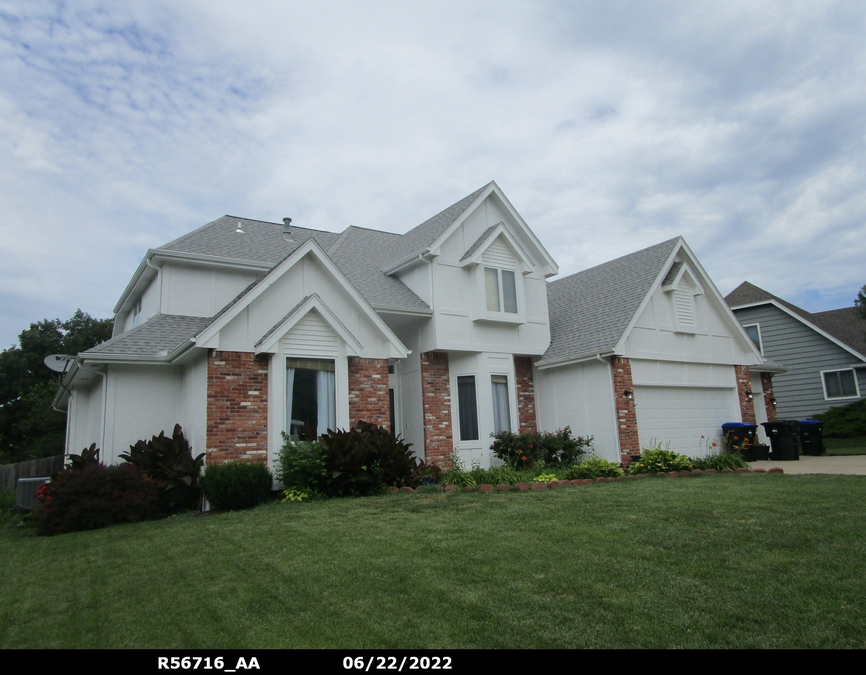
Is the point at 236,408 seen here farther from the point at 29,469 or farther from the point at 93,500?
the point at 29,469

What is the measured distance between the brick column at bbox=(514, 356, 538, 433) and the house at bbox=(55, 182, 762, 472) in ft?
0.16

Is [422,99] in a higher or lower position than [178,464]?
higher

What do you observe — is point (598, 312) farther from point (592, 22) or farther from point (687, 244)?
point (592, 22)

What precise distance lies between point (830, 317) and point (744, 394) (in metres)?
12.9

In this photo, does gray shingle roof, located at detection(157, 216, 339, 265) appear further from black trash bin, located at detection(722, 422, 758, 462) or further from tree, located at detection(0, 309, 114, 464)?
tree, located at detection(0, 309, 114, 464)

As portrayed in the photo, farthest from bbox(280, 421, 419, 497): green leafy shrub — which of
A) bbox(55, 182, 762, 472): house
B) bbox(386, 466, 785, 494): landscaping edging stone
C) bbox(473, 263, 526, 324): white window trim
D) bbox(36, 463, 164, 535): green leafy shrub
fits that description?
bbox(473, 263, 526, 324): white window trim

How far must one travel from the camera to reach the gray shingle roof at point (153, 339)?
43.0 feet

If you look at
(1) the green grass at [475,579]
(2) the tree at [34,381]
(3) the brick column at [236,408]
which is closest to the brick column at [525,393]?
(3) the brick column at [236,408]

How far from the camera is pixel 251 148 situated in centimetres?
1460

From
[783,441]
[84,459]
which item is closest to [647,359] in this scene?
[783,441]

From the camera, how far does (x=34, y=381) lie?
40594 millimetres

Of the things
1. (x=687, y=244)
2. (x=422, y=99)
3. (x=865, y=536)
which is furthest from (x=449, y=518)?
(x=687, y=244)

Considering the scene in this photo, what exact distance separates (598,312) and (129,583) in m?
15.3

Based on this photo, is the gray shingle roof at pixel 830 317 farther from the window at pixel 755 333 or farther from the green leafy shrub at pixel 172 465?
the green leafy shrub at pixel 172 465
